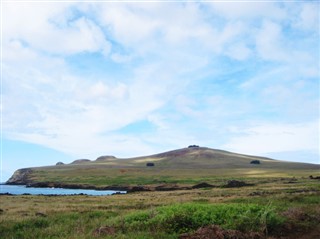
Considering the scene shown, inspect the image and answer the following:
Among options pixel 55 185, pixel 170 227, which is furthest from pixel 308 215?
pixel 55 185

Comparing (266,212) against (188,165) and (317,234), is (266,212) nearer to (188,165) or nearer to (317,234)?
(317,234)

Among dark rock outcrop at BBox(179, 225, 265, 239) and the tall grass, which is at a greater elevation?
the tall grass

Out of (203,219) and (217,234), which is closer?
(217,234)

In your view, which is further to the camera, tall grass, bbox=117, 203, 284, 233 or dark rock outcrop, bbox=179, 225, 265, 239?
tall grass, bbox=117, 203, 284, 233

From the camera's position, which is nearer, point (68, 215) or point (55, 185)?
point (68, 215)

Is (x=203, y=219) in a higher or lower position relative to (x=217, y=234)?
higher

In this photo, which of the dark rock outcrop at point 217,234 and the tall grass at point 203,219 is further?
the tall grass at point 203,219

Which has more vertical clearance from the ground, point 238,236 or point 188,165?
point 188,165

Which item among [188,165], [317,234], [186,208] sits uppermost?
[188,165]

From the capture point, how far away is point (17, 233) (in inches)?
796

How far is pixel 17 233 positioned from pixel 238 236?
440 inches

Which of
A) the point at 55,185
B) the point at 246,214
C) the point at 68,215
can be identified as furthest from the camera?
the point at 55,185

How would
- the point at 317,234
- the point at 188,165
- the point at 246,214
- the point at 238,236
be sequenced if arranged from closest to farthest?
the point at 238,236, the point at 317,234, the point at 246,214, the point at 188,165

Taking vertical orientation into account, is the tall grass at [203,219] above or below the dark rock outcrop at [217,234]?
above
